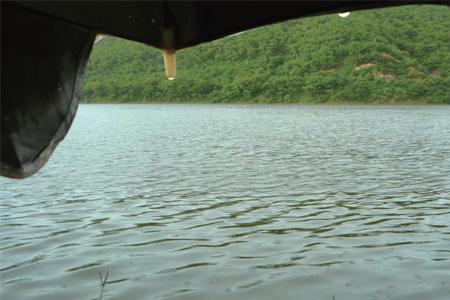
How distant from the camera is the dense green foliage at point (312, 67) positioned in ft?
343

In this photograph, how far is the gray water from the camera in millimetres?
8156

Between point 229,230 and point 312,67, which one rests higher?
point 312,67

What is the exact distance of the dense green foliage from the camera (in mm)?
104500

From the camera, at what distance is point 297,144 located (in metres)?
31.3

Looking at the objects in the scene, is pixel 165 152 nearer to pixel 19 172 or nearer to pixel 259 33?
pixel 19 172

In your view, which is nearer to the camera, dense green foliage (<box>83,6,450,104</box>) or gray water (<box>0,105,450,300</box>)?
gray water (<box>0,105,450,300</box>)

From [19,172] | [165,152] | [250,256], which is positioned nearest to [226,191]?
[250,256]

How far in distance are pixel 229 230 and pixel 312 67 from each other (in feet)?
353

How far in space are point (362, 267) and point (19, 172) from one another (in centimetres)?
720

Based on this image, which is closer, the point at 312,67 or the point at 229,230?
the point at 229,230

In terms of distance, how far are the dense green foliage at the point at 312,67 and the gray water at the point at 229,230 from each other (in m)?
83.3

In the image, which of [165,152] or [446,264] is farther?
[165,152]

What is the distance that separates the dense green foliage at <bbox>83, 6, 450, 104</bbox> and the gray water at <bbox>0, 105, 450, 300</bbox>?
83.3 metres

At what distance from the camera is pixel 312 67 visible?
115562mm
